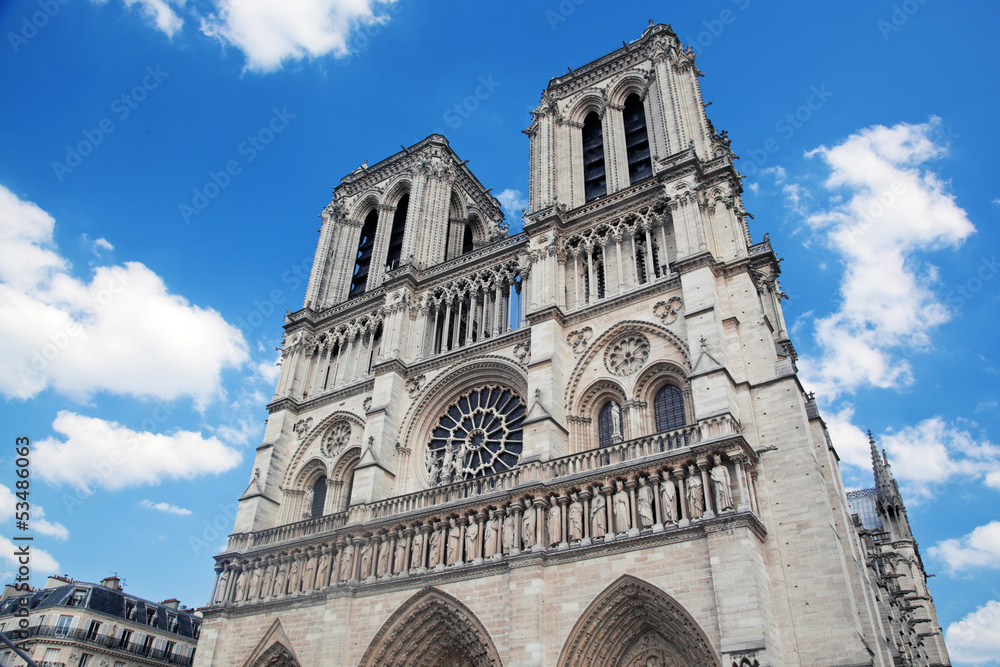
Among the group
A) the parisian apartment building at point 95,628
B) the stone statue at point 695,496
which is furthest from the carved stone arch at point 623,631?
the parisian apartment building at point 95,628

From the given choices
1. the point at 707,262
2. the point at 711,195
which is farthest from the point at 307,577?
the point at 711,195

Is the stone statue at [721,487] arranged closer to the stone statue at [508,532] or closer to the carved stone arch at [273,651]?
the stone statue at [508,532]

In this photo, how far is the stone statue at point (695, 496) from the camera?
47.5ft

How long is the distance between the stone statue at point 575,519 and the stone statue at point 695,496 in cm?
239

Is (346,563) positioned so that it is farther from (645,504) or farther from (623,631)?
(645,504)

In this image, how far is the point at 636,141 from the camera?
24391mm

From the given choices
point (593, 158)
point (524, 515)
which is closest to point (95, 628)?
point (524, 515)

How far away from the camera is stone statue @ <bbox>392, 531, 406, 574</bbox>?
58.4ft

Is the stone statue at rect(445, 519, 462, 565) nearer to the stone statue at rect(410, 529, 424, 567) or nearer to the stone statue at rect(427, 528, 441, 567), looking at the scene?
the stone statue at rect(427, 528, 441, 567)

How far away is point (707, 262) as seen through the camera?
18.0 metres

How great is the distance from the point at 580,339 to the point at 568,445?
2.96 metres

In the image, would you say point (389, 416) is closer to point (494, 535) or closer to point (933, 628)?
point (494, 535)

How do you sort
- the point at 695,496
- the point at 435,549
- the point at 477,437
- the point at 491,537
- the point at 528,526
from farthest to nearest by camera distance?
the point at 477,437
the point at 435,549
the point at 491,537
the point at 528,526
the point at 695,496

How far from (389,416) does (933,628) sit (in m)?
26.3
